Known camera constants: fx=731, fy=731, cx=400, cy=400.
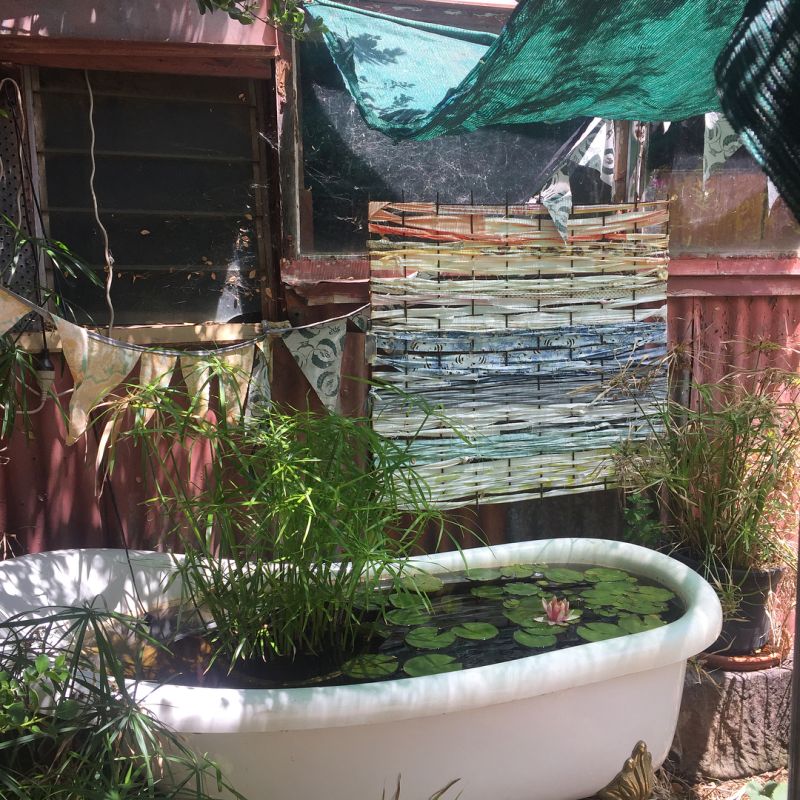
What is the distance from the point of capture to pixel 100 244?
9.61 feet

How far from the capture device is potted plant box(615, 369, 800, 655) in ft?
8.97

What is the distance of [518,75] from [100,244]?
173 centimetres

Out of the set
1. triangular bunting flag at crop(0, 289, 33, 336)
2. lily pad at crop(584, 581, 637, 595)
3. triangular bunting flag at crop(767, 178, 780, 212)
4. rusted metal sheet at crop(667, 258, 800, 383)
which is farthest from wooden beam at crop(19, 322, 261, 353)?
triangular bunting flag at crop(767, 178, 780, 212)

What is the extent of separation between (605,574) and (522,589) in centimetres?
32

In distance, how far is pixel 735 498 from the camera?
A: 2762 mm

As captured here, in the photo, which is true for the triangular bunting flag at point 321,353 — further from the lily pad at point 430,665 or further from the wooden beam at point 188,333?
the lily pad at point 430,665

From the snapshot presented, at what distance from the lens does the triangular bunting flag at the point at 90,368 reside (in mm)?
2365

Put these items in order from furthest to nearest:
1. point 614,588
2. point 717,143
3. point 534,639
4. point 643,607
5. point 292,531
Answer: point 717,143
point 614,588
point 643,607
point 534,639
point 292,531

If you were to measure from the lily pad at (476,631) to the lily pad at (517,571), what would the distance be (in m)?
0.33

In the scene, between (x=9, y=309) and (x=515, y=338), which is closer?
(x=9, y=309)

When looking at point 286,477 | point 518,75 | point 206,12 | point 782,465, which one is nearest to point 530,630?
point 286,477

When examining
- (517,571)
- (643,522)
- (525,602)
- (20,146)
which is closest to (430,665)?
(525,602)

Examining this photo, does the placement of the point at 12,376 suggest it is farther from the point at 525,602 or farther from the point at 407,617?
the point at 525,602

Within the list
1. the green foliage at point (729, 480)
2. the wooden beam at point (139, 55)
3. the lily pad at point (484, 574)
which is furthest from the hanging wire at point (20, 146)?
the green foliage at point (729, 480)
